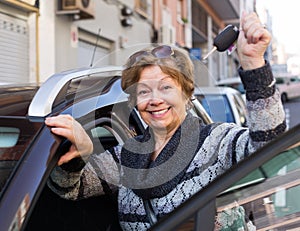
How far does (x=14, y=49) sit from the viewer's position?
9641mm

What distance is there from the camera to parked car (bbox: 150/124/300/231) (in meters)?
1.49

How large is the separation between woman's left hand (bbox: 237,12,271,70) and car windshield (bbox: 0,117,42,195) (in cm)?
76

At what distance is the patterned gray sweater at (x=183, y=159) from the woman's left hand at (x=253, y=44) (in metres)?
0.03

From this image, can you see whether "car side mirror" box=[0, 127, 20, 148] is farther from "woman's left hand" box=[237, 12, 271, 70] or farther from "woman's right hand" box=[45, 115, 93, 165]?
"woman's left hand" box=[237, 12, 271, 70]

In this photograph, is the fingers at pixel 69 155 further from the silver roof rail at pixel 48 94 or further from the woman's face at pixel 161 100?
the woman's face at pixel 161 100

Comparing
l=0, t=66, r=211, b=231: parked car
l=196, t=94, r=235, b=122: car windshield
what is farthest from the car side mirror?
l=196, t=94, r=235, b=122: car windshield

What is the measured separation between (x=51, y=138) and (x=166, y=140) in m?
0.43

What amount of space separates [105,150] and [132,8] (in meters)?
12.6

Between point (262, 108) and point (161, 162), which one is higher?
point (262, 108)

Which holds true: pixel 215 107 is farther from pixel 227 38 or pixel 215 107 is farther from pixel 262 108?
pixel 262 108

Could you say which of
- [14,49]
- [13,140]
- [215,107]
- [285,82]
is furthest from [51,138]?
[14,49]

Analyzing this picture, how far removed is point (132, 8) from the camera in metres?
14.7

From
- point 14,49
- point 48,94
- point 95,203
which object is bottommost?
point 95,203

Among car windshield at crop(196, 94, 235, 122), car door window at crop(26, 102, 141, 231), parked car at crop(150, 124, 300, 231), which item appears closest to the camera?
parked car at crop(150, 124, 300, 231)
